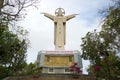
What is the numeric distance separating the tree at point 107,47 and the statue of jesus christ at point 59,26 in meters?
6.62

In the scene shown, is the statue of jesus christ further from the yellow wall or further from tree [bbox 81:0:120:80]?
tree [bbox 81:0:120:80]

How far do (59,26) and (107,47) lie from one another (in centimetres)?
1803

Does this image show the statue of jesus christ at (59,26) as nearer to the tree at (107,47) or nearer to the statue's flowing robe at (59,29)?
the statue's flowing robe at (59,29)

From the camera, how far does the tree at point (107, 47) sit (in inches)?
658

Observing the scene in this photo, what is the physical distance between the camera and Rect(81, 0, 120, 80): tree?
658 inches

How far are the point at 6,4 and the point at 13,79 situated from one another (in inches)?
299

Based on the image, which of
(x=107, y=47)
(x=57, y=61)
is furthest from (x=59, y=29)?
(x=107, y=47)

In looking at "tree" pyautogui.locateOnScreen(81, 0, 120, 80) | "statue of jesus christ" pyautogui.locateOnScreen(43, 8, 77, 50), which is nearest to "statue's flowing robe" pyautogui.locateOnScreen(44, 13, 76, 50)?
"statue of jesus christ" pyautogui.locateOnScreen(43, 8, 77, 50)

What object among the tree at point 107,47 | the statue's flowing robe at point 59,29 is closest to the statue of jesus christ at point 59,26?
the statue's flowing robe at point 59,29

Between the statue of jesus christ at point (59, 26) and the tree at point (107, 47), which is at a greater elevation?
the statue of jesus christ at point (59, 26)

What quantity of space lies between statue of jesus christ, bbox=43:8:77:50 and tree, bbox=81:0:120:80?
21.7 ft

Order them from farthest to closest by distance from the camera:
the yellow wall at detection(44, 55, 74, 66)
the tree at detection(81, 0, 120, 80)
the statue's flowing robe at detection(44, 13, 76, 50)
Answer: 1. the statue's flowing robe at detection(44, 13, 76, 50)
2. the yellow wall at detection(44, 55, 74, 66)
3. the tree at detection(81, 0, 120, 80)

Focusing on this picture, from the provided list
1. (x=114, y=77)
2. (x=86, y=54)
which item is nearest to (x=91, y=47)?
(x=86, y=54)

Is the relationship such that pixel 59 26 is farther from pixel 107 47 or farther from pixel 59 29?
pixel 107 47
